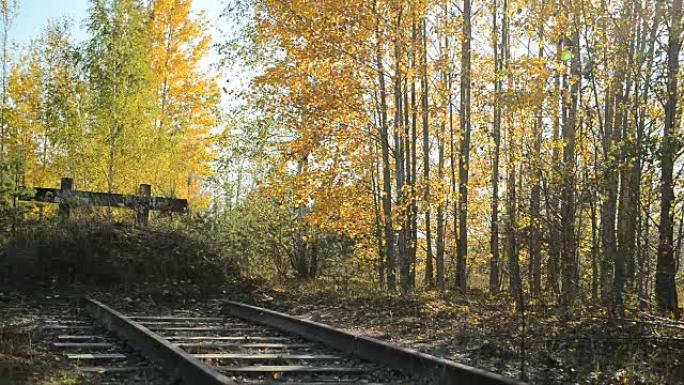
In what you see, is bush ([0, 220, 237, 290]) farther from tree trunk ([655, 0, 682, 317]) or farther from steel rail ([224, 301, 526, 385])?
tree trunk ([655, 0, 682, 317])

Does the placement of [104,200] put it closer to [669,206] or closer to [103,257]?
[103,257]

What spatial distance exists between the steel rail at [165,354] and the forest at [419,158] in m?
2.38

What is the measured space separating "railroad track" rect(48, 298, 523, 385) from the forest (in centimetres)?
77

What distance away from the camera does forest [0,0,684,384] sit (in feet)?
28.9

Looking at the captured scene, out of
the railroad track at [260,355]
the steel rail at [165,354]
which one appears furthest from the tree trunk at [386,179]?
the steel rail at [165,354]

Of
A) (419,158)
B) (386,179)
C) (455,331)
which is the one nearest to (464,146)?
(386,179)

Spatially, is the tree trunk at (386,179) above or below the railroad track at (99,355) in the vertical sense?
above

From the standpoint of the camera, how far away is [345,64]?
1327 cm

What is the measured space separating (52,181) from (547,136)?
56.9ft

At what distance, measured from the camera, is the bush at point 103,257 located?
12812mm

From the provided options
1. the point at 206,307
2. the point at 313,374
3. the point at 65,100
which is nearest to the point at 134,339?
the point at 313,374

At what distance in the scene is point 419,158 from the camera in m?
19.5

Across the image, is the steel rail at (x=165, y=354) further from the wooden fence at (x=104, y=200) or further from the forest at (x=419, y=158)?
the wooden fence at (x=104, y=200)

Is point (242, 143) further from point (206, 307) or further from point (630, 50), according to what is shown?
point (630, 50)
